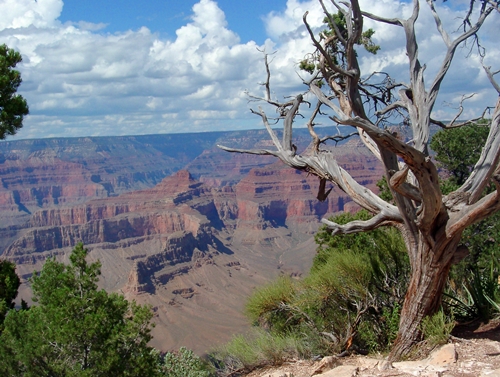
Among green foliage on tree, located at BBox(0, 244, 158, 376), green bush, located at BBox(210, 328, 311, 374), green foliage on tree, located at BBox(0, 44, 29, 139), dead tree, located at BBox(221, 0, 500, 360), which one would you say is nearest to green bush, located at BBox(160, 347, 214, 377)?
green bush, located at BBox(210, 328, 311, 374)

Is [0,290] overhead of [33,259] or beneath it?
overhead

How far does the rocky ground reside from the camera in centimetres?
566

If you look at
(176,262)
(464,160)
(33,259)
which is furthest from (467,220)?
(33,259)

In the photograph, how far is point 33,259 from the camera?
103 meters

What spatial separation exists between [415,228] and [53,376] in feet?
18.8

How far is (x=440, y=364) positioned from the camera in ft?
19.3

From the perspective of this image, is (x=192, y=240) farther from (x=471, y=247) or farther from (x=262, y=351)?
(x=262, y=351)

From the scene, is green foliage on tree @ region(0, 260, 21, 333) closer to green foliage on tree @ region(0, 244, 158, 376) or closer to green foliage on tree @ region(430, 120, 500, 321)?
green foliage on tree @ region(0, 244, 158, 376)

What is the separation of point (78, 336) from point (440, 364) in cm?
501

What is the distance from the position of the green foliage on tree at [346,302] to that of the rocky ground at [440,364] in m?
0.73

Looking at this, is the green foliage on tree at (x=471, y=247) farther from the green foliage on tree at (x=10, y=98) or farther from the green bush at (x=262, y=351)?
the green foliage on tree at (x=10, y=98)

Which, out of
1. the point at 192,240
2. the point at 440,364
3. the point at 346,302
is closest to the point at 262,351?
the point at 346,302

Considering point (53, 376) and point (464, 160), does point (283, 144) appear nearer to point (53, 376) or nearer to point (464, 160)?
point (53, 376)

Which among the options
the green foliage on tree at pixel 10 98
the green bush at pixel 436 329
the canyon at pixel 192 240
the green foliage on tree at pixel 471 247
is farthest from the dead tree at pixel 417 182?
the canyon at pixel 192 240
